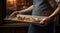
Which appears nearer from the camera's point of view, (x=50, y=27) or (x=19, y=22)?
(x=19, y=22)

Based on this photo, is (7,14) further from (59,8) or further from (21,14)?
(59,8)

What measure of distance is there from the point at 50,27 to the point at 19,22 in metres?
0.19

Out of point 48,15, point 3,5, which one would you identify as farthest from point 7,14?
point 48,15

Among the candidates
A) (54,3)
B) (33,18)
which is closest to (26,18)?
(33,18)

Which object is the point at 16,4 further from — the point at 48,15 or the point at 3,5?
the point at 48,15

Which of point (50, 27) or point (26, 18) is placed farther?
point (50, 27)

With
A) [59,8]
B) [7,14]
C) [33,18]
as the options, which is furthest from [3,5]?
[59,8]

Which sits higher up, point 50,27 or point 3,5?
point 3,5

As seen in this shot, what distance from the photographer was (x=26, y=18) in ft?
2.55

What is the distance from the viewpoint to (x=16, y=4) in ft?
2.71

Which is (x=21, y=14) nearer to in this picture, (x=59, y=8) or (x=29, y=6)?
(x=29, y=6)

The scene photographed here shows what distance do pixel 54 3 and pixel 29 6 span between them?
12cm

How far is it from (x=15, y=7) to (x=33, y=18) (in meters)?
0.11

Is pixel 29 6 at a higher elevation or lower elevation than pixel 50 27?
higher
